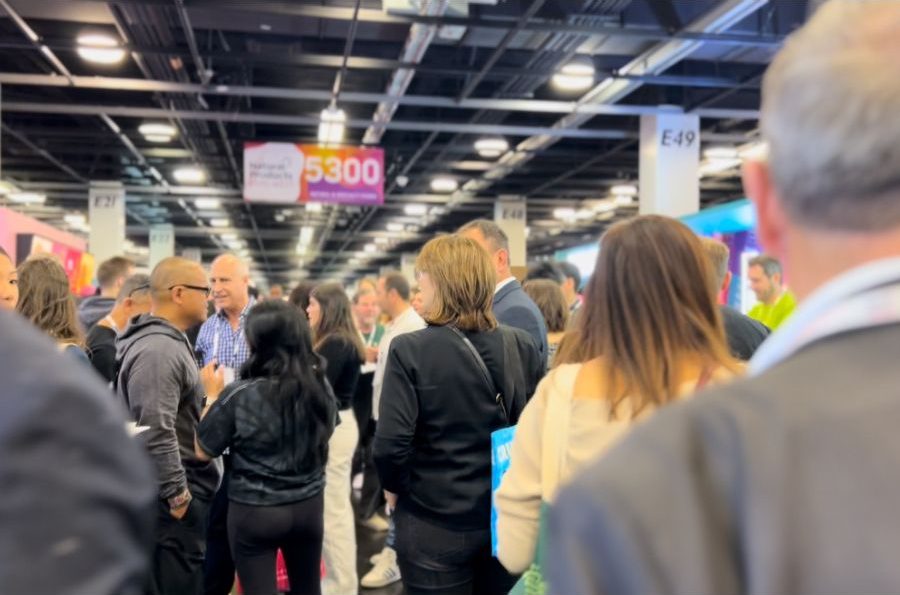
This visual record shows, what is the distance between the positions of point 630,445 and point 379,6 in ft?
21.9

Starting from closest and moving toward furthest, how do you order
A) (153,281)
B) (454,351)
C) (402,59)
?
(454,351) → (153,281) → (402,59)

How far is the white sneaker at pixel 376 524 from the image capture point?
17.9ft

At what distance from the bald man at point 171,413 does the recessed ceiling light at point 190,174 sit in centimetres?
1194

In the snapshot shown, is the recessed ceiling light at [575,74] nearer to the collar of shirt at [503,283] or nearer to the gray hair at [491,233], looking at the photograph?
the gray hair at [491,233]

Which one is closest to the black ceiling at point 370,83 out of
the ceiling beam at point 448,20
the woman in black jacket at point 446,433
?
the ceiling beam at point 448,20

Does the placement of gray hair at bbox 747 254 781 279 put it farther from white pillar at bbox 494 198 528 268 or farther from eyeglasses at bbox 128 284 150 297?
white pillar at bbox 494 198 528 268

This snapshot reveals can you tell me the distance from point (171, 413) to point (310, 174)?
819cm

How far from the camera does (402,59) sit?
24.8 ft

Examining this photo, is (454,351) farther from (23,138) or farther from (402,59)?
(23,138)

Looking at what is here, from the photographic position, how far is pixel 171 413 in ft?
8.63

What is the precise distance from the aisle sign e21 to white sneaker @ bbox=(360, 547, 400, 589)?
664cm

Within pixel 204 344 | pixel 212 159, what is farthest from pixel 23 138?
pixel 204 344

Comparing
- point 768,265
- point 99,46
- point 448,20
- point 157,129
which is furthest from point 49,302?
point 157,129

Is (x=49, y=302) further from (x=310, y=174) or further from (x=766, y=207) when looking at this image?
(x=310, y=174)
